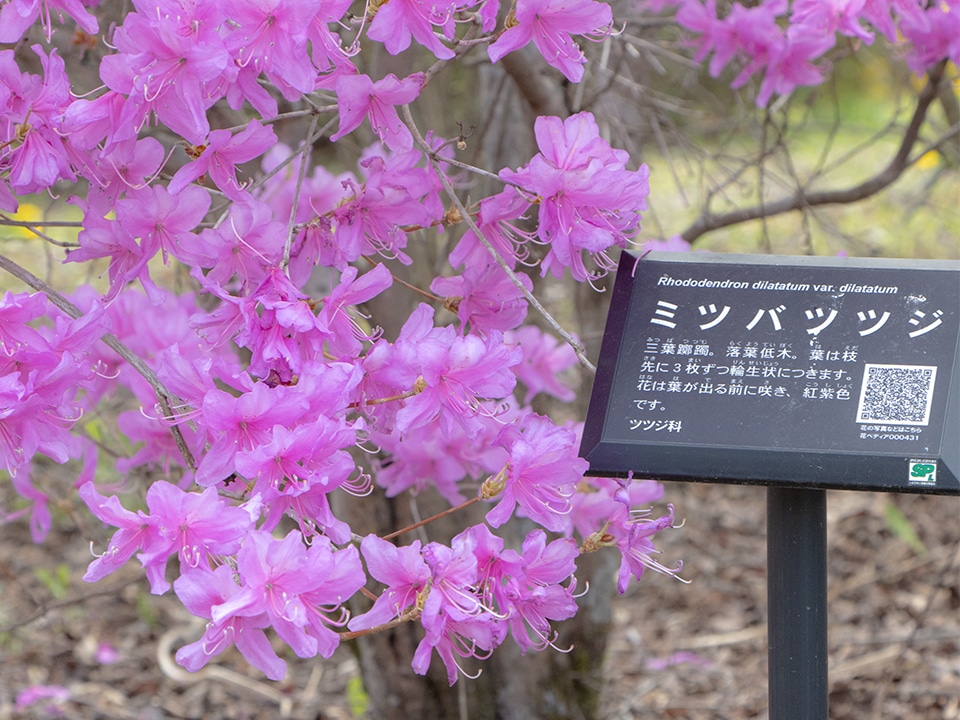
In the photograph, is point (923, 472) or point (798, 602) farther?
point (798, 602)

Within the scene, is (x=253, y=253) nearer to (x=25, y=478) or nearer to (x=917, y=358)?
(x=917, y=358)

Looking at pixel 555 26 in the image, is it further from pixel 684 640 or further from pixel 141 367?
pixel 684 640

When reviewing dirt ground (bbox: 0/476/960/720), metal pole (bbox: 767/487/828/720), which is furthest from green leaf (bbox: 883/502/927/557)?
metal pole (bbox: 767/487/828/720)

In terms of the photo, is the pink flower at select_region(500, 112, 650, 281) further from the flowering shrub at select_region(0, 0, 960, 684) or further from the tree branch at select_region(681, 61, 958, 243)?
the tree branch at select_region(681, 61, 958, 243)

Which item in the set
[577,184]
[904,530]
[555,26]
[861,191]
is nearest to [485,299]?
[577,184]

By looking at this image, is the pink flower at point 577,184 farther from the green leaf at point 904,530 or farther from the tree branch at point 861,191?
the green leaf at point 904,530

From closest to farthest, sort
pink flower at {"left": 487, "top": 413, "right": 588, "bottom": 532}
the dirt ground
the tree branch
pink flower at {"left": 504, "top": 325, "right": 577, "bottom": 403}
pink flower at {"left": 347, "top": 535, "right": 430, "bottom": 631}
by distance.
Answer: pink flower at {"left": 347, "top": 535, "right": 430, "bottom": 631}, pink flower at {"left": 487, "top": 413, "right": 588, "bottom": 532}, pink flower at {"left": 504, "top": 325, "right": 577, "bottom": 403}, the tree branch, the dirt ground

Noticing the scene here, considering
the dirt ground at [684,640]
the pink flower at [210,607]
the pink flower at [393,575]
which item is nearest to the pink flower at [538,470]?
the pink flower at [393,575]

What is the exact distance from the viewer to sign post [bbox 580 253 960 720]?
127 centimetres

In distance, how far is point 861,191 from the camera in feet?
7.80

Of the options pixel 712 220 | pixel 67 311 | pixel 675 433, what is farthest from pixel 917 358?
pixel 712 220

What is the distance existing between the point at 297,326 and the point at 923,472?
0.68 meters

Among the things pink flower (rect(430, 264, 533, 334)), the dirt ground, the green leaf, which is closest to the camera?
pink flower (rect(430, 264, 533, 334))

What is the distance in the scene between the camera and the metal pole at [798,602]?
1460mm
